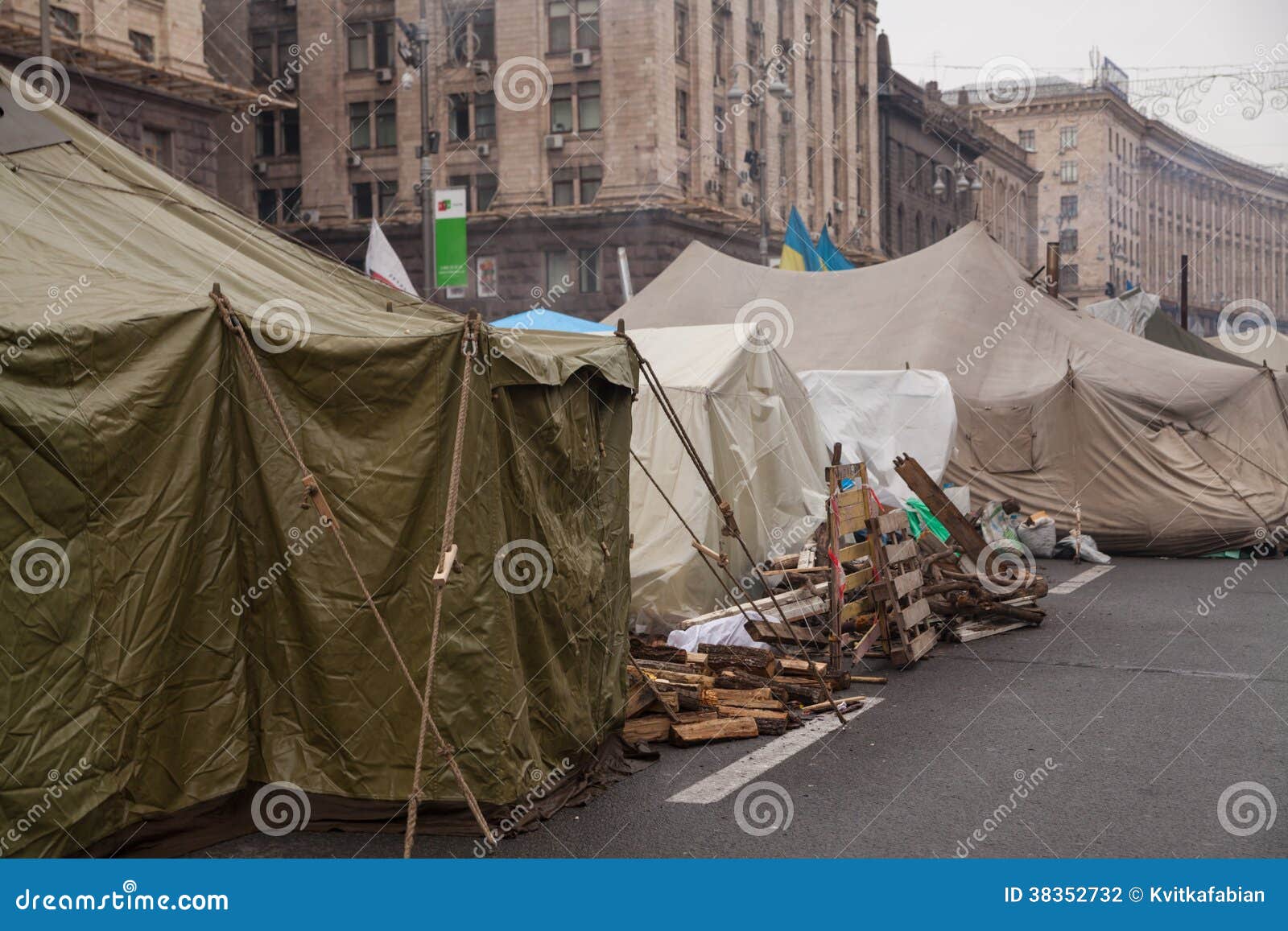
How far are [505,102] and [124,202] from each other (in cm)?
3949

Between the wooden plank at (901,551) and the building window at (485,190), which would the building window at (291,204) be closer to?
the building window at (485,190)

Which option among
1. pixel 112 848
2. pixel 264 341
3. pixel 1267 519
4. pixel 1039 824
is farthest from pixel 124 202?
pixel 1267 519

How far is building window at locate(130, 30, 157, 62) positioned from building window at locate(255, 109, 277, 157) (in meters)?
13.7

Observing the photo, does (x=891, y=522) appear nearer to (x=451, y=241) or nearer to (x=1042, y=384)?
(x=1042, y=384)

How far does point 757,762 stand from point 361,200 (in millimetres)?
42490

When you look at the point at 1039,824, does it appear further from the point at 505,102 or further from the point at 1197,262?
the point at 1197,262

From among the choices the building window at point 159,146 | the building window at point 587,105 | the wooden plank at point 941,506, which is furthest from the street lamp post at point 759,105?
the wooden plank at point 941,506

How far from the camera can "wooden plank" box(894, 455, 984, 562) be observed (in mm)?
12594

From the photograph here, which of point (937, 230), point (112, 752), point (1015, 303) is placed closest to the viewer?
point (112, 752)

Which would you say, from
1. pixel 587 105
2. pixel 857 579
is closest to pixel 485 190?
pixel 587 105

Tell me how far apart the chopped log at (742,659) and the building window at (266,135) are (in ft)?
141

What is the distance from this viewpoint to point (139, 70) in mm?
31969

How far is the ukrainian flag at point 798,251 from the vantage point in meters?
23.9

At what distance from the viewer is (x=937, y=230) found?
6981cm
